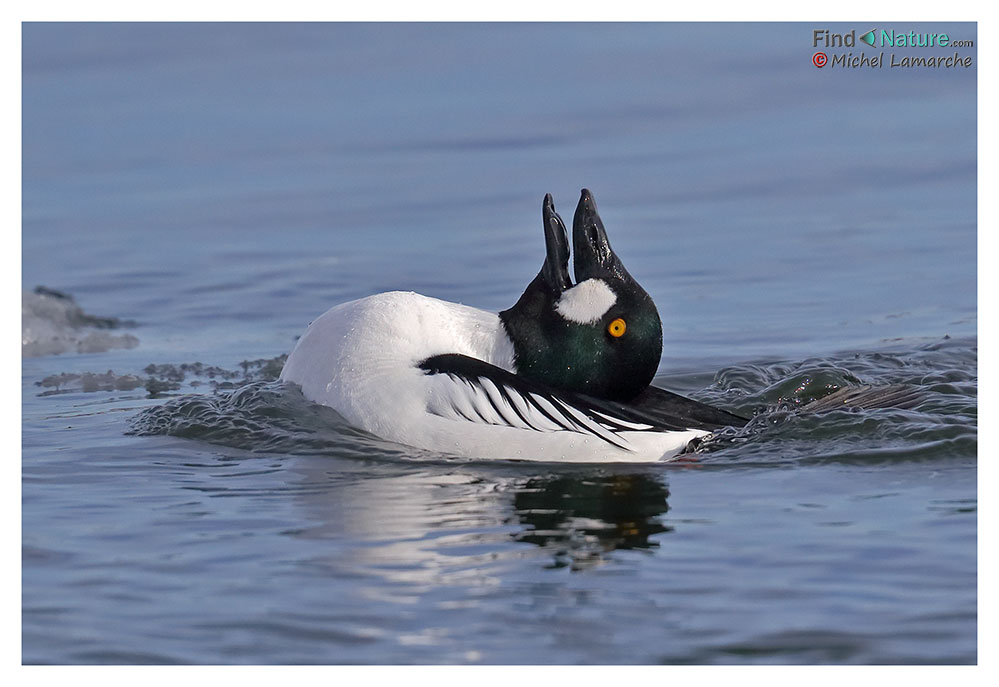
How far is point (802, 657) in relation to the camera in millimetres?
5527

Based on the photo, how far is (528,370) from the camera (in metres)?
8.77

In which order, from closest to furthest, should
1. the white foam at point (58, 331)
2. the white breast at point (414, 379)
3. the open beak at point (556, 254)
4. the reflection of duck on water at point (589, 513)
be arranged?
the reflection of duck on water at point (589, 513)
the white breast at point (414, 379)
the open beak at point (556, 254)
the white foam at point (58, 331)

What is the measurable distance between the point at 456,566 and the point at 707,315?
20.4 ft

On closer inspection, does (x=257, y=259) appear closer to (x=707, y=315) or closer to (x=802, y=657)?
(x=707, y=315)

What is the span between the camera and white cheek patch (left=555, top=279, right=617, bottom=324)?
28.0 feet

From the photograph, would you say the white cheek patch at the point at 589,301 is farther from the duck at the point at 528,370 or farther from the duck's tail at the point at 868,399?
the duck's tail at the point at 868,399

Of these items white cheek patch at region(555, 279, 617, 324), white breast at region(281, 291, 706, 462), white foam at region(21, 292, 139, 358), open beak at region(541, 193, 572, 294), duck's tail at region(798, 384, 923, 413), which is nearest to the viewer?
white breast at region(281, 291, 706, 462)

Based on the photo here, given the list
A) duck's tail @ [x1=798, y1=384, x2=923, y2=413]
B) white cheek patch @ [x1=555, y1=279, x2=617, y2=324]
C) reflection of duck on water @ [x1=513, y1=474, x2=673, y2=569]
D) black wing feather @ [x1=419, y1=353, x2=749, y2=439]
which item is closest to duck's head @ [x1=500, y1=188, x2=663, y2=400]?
white cheek patch @ [x1=555, y1=279, x2=617, y2=324]

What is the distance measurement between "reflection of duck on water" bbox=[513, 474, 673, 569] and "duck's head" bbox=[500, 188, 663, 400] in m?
0.80

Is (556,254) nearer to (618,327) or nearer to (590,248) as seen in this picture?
(590,248)

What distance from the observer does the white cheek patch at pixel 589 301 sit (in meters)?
8.54

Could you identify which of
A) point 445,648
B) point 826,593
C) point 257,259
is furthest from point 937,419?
point 257,259

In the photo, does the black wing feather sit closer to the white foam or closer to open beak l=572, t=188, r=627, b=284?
open beak l=572, t=188, r=627, b=284

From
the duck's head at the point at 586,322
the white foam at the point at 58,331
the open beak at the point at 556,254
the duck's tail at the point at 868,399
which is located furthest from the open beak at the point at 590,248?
the white foam at the point at 58,331
